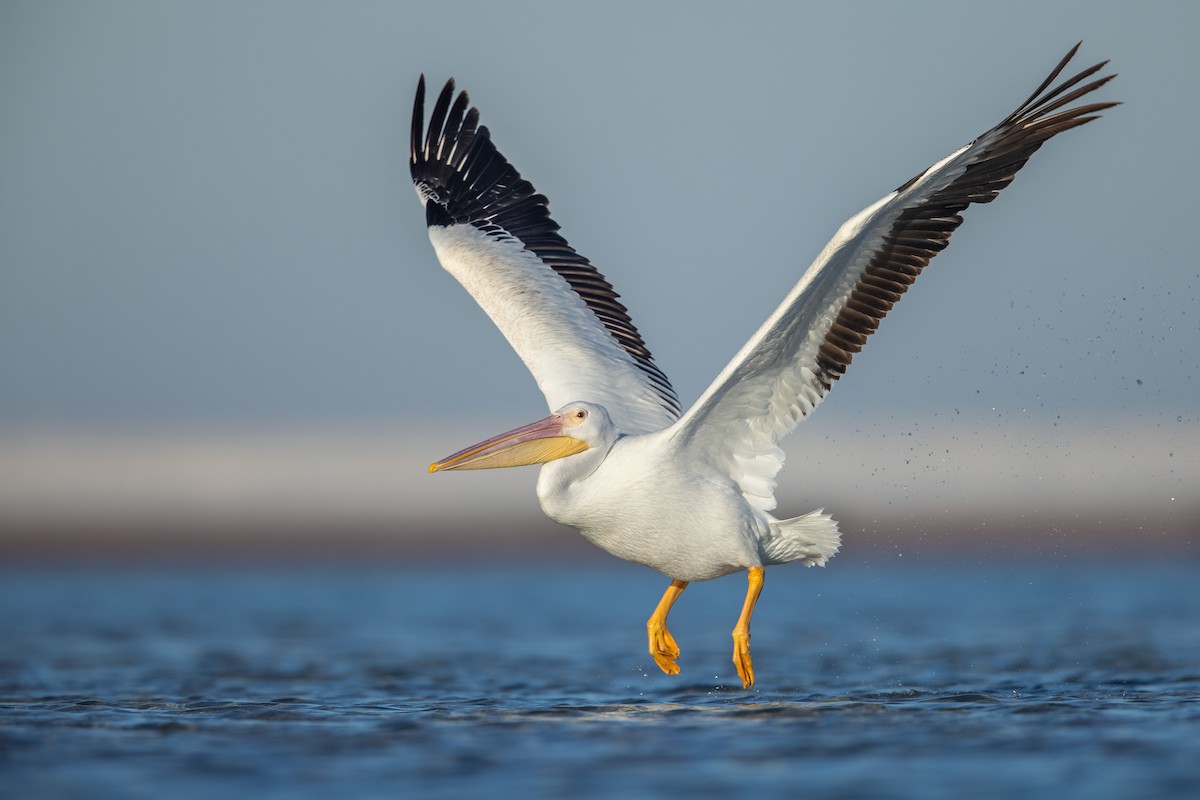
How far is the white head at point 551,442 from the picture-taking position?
812 centimetres

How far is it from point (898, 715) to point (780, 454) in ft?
5.55

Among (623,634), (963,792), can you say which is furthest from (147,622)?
(963,792)

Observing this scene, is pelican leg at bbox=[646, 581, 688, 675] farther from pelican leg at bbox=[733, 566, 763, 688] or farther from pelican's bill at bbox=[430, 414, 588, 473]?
pelican's bill at bbox=[430, 414, 588, 473]

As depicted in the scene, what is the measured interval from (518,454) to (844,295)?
202cm

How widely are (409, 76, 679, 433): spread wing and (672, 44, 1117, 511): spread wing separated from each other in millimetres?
988

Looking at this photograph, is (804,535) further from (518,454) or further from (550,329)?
(550,329)

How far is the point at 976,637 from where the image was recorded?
11461 millimetres

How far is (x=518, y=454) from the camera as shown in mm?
8242

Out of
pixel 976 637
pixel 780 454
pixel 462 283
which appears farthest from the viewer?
pixel 976 637

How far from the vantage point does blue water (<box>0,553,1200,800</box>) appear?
19.3ft

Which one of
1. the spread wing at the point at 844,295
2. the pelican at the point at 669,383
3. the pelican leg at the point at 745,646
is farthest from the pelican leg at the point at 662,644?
the spread wing at the point at 844,295

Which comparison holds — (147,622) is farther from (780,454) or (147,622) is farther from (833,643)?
(780,454)

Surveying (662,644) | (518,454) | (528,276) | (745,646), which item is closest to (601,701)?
(662,644)

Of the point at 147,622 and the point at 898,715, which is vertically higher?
the point at 147,622
